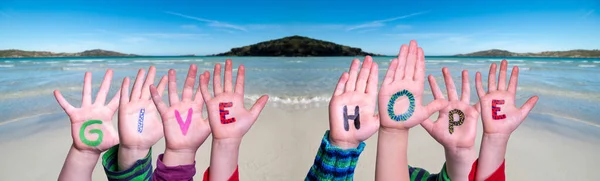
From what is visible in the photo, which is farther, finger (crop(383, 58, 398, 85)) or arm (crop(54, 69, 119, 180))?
arm (crop(54, 69, 119, 180))

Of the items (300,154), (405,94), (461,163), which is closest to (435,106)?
(405,94)

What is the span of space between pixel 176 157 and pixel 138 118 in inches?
19.4

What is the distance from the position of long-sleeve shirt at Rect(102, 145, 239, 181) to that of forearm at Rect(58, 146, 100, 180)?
172mm

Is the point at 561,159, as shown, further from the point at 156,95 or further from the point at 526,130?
the point at 156,95

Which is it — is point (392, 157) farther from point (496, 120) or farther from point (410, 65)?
point (496, 120)

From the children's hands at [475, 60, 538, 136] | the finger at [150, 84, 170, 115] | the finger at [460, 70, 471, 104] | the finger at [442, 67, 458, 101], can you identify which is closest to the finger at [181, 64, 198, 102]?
the finger at [150, 84, 170, 115]

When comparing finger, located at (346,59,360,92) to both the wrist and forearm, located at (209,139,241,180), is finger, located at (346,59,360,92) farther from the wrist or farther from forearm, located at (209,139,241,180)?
the wrist

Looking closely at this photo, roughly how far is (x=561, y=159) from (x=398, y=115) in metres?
2.96

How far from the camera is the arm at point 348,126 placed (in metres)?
1.53

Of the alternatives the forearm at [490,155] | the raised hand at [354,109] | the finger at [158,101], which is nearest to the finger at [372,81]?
the raised hand at [354,109]

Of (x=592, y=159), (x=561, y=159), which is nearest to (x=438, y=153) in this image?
(x=561, y=159)

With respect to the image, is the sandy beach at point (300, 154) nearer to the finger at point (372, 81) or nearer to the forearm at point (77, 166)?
the forearm at point (77, 166)

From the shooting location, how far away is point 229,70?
175cm

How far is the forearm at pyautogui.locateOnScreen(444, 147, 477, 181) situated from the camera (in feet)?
5.82
